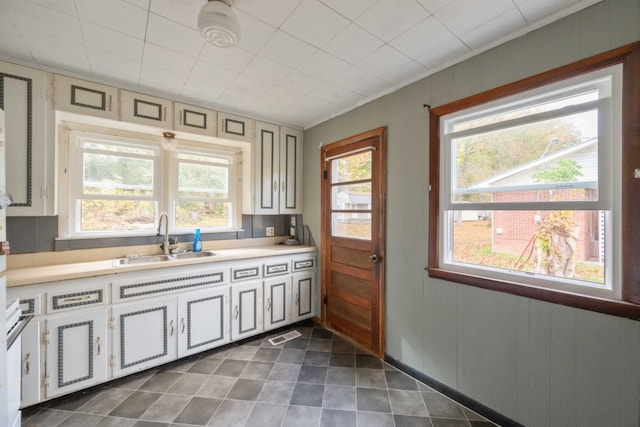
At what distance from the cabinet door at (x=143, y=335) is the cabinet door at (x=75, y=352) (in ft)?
0.27

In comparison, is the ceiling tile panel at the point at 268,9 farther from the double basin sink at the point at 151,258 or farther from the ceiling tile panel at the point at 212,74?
the double basin sink at the point at 151,258

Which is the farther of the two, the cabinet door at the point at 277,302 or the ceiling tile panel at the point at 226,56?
the cabinet door at the point at 277,302

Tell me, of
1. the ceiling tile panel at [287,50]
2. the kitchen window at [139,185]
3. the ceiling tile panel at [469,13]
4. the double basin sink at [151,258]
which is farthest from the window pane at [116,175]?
the ceiling tile panel at [469,13]

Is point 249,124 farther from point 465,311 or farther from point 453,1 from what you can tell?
point 465,311

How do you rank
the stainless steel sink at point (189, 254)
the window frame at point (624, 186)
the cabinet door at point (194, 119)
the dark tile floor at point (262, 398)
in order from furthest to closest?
the stainless steel sink at point (189, 254)
the cabinet door at point (194, 119)
the dark tile floor at point (262, 398)
the window frame at point (624, 186)

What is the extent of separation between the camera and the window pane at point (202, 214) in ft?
9.45

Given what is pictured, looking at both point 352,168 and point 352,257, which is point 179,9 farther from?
point 352,257

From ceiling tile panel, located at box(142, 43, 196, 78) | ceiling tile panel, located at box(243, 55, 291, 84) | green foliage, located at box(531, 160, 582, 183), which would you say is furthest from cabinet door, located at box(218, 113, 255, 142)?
green foliage, located at box(531, 160, 582, 183)

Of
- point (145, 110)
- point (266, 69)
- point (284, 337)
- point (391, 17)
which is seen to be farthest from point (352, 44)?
point (284, 337)

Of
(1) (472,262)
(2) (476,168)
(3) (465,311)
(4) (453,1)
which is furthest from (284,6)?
(3) (465,311)

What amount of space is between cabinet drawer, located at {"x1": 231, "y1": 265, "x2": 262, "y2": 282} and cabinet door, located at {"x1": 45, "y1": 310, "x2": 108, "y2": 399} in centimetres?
100

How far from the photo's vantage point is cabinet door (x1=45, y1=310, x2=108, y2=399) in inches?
68.9

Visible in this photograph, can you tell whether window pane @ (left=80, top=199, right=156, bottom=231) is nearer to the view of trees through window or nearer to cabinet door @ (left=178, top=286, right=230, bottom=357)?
cabinet door @ (left=178, top=286, right=230, bottom=357)

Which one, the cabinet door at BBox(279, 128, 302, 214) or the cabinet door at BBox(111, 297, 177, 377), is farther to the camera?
the cabinet door at BBox(279, 128, 302, 214)
